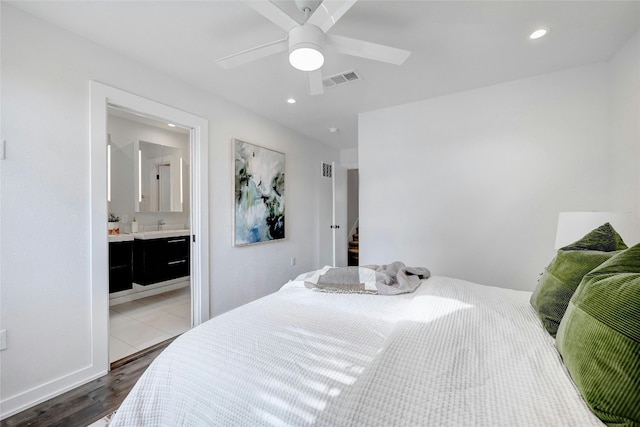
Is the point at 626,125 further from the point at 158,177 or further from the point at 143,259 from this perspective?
the point at 158,177

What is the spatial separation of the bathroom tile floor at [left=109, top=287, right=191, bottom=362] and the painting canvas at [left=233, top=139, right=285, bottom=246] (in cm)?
112

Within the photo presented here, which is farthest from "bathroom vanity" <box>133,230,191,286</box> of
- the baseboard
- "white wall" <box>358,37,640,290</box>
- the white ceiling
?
"white wall" <box>358,37,640,290</box>

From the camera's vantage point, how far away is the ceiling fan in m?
1.32

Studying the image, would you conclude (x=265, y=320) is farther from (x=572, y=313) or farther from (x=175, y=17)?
(x=175, y=17)

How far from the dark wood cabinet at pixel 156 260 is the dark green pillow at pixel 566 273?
13.4ft

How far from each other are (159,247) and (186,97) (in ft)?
7.14

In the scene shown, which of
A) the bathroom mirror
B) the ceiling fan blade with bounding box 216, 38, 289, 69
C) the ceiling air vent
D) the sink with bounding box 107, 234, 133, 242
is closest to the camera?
the ceiling fan blade with bounding box 216, 38, 289, 69

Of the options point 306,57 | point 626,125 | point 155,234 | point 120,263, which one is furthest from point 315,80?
point 120,263

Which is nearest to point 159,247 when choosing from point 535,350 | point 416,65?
point 416,65

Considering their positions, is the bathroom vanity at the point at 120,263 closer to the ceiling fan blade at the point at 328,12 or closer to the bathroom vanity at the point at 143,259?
the bathroom vanity at the point at 143,259

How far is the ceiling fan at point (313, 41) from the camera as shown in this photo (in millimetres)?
1322

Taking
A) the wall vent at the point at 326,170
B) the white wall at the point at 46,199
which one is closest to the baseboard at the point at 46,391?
the white wall at the point at 46,199

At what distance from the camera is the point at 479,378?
2.63 ft

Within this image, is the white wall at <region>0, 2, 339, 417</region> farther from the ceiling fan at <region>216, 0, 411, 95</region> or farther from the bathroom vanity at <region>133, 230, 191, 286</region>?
the bathroom vanity at <region>133, 230, 191, 286</region>
